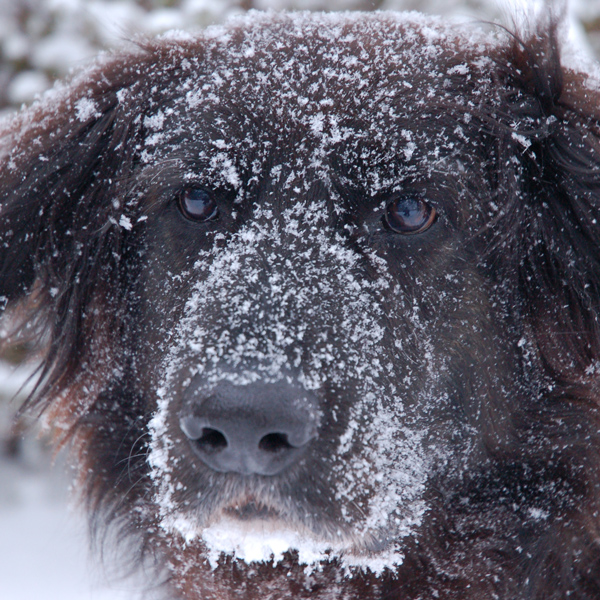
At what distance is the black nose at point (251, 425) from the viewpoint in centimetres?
178

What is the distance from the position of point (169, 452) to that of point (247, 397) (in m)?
0.42

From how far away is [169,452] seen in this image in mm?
2045

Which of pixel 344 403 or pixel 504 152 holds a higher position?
pixel 504 152

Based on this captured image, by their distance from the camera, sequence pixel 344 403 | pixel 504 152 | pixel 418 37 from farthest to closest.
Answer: pixel 418 37
pixel 504 152
pixel 344 403

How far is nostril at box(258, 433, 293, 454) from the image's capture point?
1832 mm

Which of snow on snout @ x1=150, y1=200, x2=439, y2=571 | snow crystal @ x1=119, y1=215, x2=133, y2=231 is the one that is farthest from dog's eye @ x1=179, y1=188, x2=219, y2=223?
snow crystal @ x1=119, y1=215, x2=133, y2=231

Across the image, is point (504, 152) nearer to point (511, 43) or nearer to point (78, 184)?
point (511, 43)

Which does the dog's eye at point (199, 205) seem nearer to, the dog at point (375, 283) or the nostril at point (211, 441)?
the dog at point (375, 283)

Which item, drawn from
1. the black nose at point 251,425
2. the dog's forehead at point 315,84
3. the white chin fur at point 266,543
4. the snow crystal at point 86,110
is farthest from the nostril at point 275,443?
the snow crystal at point 86,110

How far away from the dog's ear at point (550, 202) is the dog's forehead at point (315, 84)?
177mm

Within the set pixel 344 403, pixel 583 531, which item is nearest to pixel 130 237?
pixel 344 403

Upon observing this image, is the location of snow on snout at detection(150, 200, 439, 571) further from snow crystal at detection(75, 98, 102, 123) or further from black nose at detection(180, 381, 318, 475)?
snow crystal at detection(75, 98, 102, 123)

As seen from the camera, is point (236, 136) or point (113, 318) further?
point (113, 318)

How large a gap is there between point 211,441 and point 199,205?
82 cm
